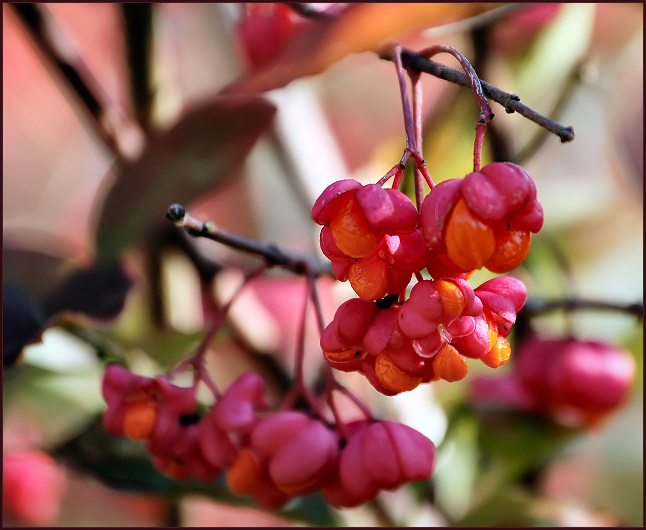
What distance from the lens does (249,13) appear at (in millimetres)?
845

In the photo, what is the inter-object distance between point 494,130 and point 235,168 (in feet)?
1.01

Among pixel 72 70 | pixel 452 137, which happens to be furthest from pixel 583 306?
pixel 72 70

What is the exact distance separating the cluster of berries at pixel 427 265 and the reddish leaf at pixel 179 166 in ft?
0.90

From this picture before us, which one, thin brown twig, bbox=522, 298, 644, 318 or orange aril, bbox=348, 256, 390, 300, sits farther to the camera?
thin brown twig, bbox=522, 298, 644, 318

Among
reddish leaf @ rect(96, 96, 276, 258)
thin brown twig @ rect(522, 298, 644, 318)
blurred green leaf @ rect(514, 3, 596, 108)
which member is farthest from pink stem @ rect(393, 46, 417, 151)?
blurred green leaf @ rect(514, 3, 596, 108)

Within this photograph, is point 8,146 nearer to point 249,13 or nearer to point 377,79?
point 377,79

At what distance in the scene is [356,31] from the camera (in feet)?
1.81

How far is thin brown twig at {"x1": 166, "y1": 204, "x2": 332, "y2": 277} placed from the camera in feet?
1.42

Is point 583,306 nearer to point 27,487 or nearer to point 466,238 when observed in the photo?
point 466,238

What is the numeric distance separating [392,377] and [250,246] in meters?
0.14

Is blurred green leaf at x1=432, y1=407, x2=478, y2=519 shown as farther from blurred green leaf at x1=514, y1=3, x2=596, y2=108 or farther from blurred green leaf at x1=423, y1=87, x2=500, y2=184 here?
blurred green leaf at x1=514, y1=3, x2=596, y2=108

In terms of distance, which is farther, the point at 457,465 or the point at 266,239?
the point at 266,239

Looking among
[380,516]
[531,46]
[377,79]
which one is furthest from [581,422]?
[377,79]

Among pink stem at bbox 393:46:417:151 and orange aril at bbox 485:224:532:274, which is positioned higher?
pink stem at bbox 393:46:417:151
